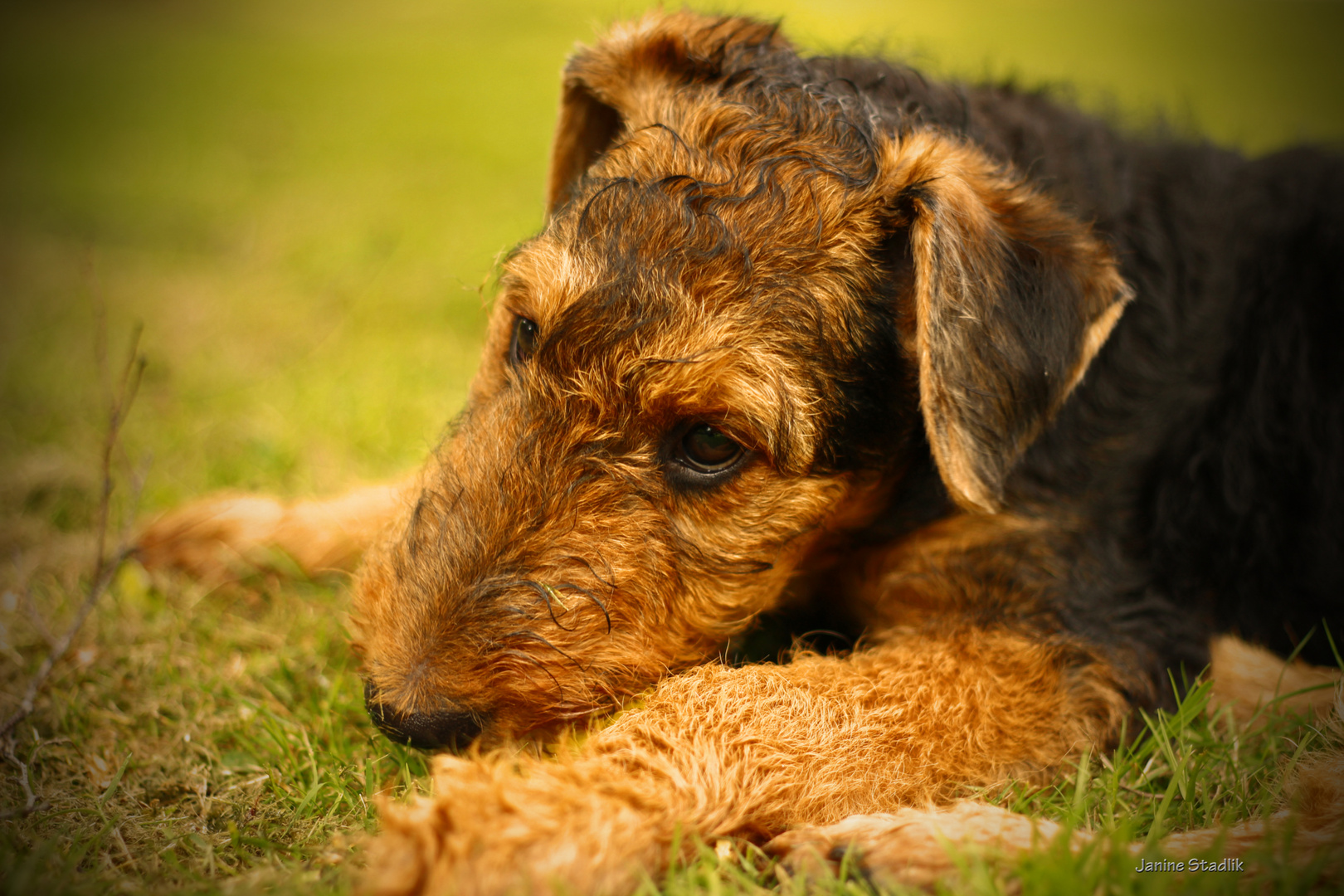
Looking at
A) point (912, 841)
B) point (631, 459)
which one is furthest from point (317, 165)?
point (912, 841)

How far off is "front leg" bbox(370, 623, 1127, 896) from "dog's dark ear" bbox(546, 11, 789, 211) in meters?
1.67

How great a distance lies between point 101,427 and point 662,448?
3611 millimetres

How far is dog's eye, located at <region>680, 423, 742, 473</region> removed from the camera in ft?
7.03

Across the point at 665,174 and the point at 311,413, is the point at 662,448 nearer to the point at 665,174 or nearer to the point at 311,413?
the point at 665,174

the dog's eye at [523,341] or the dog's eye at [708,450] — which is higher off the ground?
the dog's eye at [523,341]

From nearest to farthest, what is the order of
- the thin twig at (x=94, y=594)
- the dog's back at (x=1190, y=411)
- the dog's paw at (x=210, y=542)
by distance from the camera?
the thin twig at (x=94, y=594)
the dog's back at (x=1190, y=411)
the dog's paw at (x=210, y=542)

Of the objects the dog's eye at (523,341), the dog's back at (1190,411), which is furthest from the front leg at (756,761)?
the dog's eye at (523,341)

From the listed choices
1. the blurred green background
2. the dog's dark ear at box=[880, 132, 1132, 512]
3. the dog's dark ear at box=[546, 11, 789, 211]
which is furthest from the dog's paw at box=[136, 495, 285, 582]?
the dog's dark ear at box=[880, 132, 1132, 512]

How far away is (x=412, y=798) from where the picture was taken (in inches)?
69.6

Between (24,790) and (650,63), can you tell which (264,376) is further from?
(650,63)

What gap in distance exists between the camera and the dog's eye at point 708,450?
2.14 m
